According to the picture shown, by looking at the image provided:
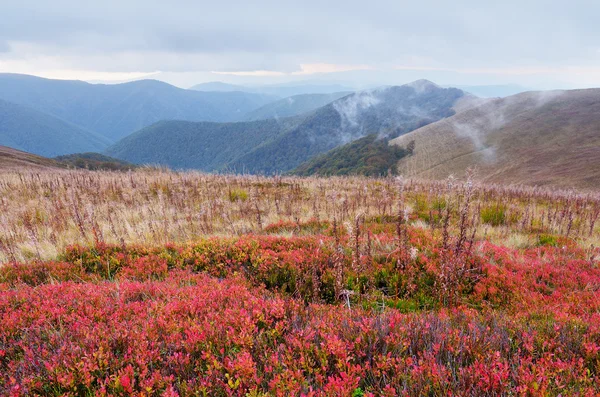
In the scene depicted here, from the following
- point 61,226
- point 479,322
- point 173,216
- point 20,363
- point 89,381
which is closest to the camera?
point 89,381

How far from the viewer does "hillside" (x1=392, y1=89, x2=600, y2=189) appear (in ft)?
210

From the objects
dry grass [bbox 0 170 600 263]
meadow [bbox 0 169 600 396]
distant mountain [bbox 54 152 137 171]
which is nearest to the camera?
meadow [bbox 0 169 600 396]

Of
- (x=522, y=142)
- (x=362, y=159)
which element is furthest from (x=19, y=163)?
(x=362, y=159)

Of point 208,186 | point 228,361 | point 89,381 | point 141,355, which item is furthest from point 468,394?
point 208,186

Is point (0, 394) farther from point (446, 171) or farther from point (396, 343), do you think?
point (446, 171)

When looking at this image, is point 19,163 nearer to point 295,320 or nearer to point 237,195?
point 237,195

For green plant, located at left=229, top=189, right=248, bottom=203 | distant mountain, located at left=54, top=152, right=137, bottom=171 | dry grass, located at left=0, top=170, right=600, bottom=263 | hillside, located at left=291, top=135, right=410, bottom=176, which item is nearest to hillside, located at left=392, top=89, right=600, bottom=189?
hillside, located at left=291, top=135, right=410, bottom=176

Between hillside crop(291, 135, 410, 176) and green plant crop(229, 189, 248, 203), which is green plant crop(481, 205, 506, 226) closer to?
green plant crop(229, 189, 248, 203)

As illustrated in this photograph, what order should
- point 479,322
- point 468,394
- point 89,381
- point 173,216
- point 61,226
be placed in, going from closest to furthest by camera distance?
point 468,394 → point 89,381 → point 479,322 → point 61,226 → point 173,216

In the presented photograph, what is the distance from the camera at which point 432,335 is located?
2.95m

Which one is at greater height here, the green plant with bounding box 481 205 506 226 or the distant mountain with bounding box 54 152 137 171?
the green plant with bounding box 481 205 506 226

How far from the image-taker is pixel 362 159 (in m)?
145

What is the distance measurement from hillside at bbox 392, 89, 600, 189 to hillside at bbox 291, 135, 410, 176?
7.17 metres

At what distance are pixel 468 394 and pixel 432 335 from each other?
76 cm
